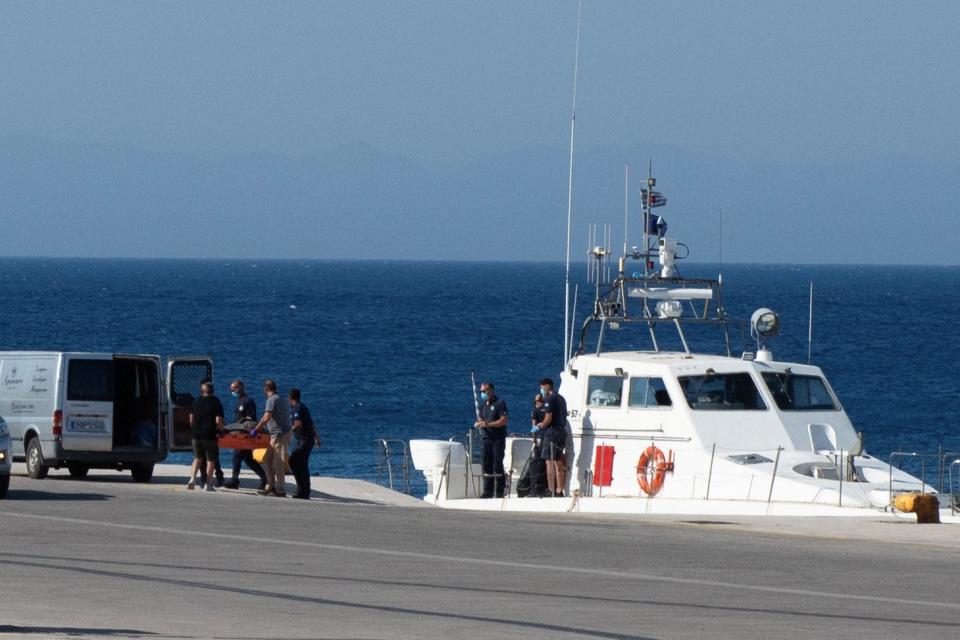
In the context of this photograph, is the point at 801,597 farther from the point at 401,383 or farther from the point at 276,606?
the point at 401,383

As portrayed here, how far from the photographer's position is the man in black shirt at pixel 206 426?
23922mm

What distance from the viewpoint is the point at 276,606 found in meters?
12.3

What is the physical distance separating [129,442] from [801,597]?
1435cm

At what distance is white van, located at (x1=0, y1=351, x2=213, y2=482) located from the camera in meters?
24.4

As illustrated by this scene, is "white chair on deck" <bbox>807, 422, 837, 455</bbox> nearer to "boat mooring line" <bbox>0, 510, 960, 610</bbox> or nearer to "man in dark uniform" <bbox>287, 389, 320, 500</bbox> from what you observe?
"man in dark uniform" <bbox>287, 389, 320, 500</bbox>

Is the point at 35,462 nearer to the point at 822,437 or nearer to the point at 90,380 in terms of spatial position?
the point at 90,380

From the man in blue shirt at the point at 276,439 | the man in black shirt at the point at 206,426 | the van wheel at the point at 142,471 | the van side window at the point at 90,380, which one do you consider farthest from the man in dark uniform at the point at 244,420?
the van side window at the point at 90,380

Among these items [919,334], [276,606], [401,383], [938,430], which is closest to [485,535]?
[276,606]

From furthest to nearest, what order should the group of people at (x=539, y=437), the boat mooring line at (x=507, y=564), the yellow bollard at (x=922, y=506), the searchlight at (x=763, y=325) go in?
the searchlight at (x=763, y=325), the group of people at (x=539, y=437), the yellow bollard at (x=922, y=506), the boat mooring line at (x=507, y=564)

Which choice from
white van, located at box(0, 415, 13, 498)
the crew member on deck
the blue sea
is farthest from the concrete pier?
the blue sea

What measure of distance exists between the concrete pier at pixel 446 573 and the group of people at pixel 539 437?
6.83 feet

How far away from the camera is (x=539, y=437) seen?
24.1 metres

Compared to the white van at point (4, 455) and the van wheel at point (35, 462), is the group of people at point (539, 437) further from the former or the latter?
the white van at point (4, 455)

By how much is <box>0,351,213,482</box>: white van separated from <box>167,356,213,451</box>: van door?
0.02 m
